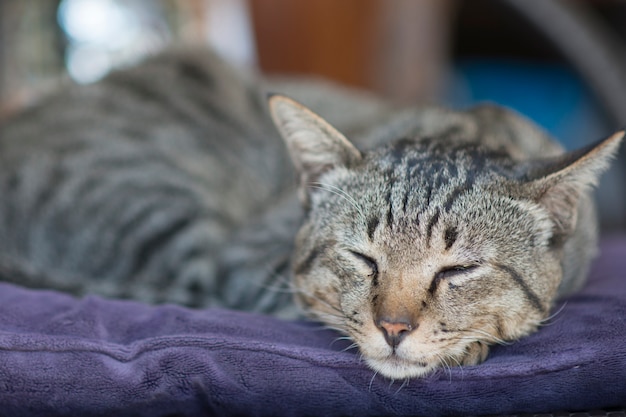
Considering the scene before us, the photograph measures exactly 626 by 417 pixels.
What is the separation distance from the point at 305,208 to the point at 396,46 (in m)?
2.54

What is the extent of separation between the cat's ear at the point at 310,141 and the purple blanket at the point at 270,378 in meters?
0.47

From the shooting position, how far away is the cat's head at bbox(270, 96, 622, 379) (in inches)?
50.8

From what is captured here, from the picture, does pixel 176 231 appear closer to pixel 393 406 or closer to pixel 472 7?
pixel 393 406

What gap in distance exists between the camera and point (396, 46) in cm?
399

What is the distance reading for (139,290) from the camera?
5.66 ft

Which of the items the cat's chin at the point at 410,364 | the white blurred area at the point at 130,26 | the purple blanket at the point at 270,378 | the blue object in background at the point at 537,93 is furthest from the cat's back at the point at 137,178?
the blue object in background at the point at 537,93

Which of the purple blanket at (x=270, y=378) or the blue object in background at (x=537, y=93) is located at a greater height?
the purple blanket at (x=270, y=378)

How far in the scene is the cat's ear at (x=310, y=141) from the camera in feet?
5.06

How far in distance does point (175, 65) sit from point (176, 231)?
3.08 ft

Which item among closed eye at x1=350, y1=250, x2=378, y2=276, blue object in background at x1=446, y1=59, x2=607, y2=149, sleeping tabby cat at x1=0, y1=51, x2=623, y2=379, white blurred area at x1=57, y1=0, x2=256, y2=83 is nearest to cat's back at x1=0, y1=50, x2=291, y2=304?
sleeping tabby cat at x1=0, y1=51, x2=623, y2=379

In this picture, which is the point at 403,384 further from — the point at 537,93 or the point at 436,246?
the point at 537,93

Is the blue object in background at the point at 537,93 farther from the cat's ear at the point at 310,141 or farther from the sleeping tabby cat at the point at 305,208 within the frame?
the cat's ear at the point at 310,141

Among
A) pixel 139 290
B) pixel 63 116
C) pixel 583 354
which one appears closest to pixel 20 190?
pixel 63 116

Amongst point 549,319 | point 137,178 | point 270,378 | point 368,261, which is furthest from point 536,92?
point 270,378
